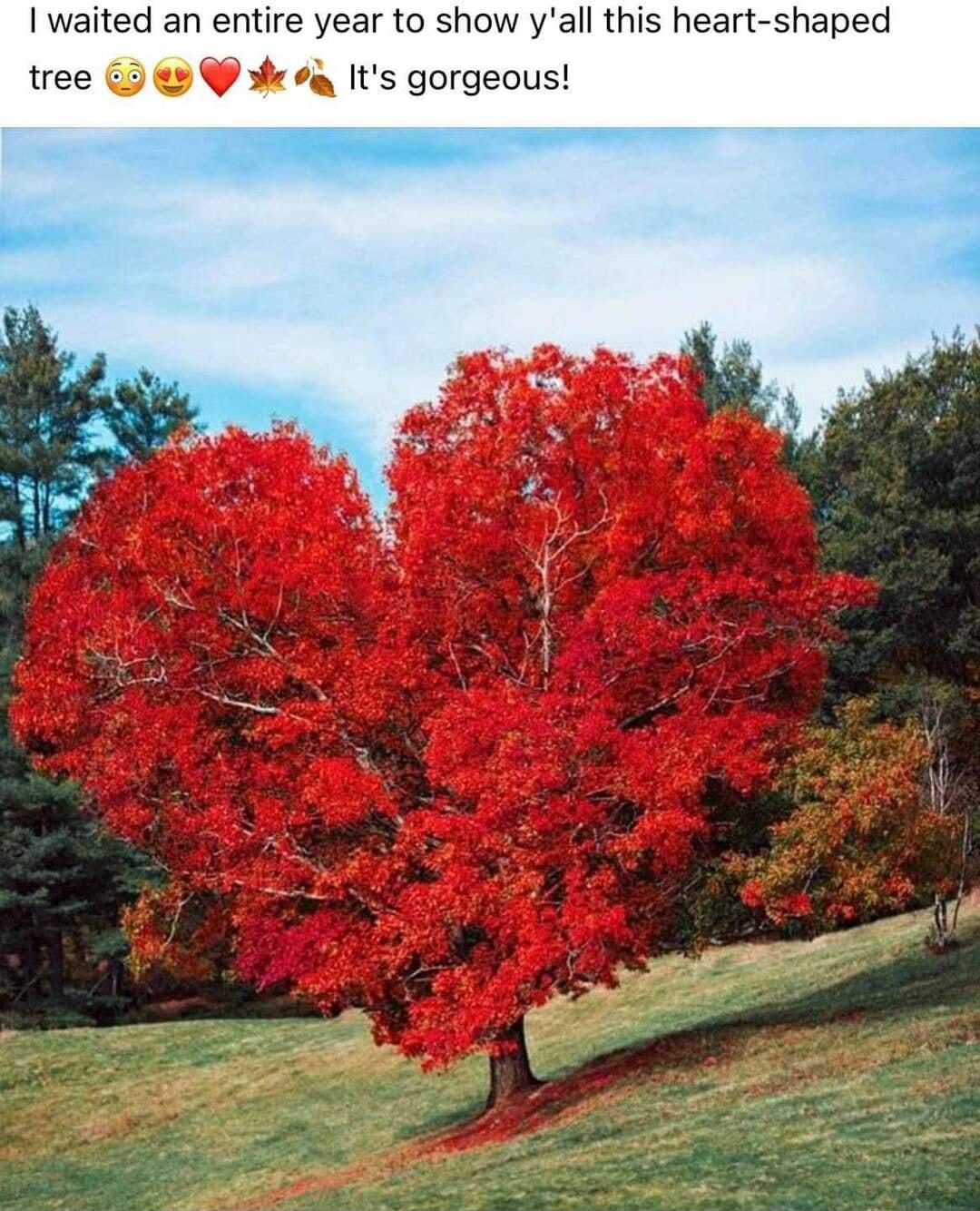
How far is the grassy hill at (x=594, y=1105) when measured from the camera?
51.9ft

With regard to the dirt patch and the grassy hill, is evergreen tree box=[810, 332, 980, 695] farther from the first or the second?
the dirt patch

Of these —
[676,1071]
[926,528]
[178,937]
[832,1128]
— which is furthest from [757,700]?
[926,528]

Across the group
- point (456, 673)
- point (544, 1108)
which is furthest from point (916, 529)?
point (456, 673)

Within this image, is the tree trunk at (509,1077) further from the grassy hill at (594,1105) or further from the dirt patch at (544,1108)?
the grassy hill at (594,1105)

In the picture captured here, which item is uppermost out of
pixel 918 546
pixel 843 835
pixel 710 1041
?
pixel 918 546

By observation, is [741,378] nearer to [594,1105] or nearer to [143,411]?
[143,411]

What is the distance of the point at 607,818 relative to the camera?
22.1 metres

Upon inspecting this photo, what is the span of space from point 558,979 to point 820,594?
665 cm
